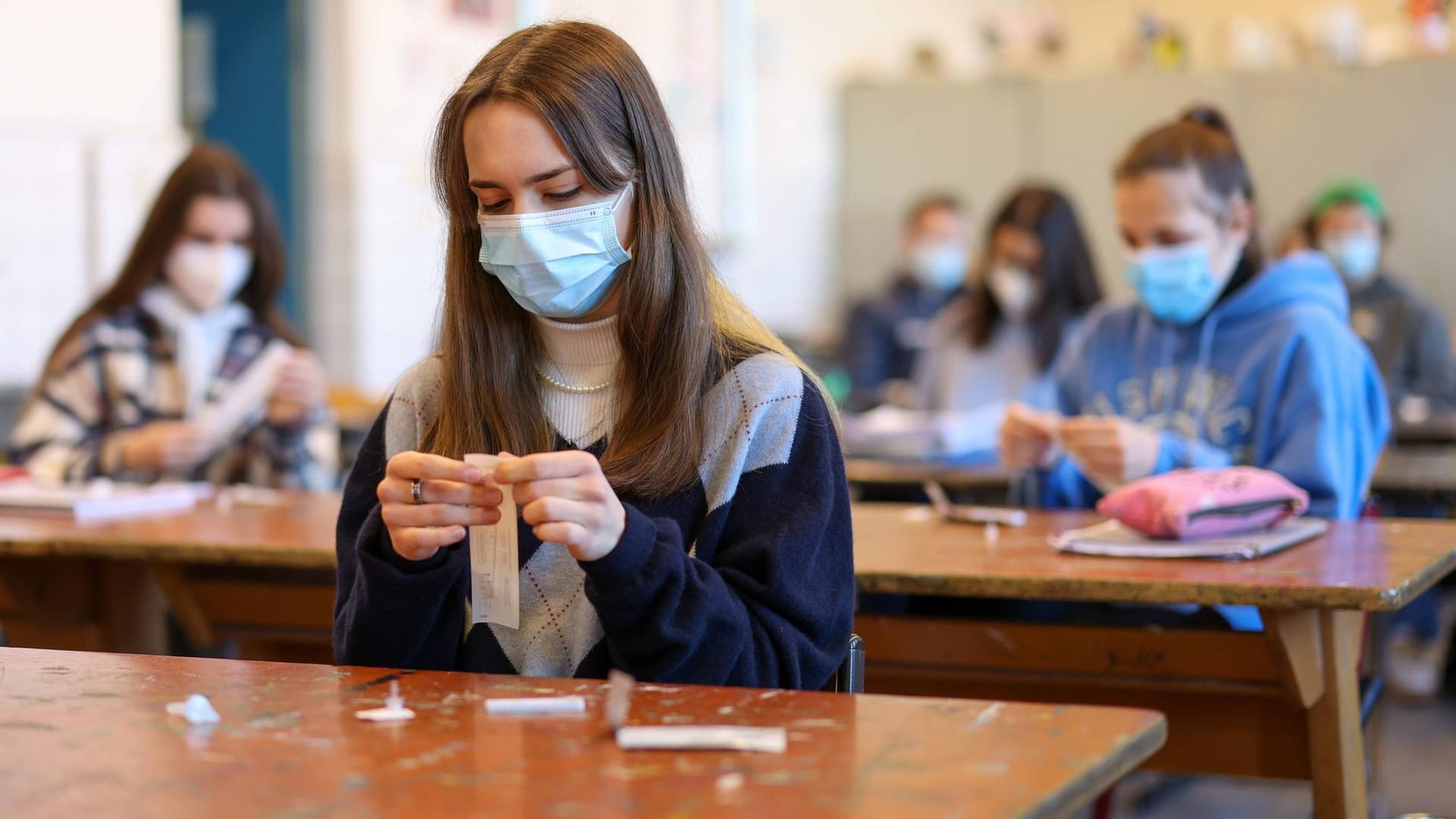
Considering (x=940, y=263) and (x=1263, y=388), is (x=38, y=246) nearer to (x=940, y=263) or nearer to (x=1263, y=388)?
(x=1263, y=388)

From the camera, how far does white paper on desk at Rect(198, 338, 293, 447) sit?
318 cm

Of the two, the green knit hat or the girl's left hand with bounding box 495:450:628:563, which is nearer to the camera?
the girl's left hand with bounding box 495:450:628:563

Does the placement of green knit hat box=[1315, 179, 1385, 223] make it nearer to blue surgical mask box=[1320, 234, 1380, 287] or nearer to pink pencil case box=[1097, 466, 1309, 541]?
blue surgical mask box=[1320, 234, 1380, 287]

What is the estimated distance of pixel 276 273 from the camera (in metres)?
3.42

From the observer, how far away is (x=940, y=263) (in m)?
7.34

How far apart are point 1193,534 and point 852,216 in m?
6.38

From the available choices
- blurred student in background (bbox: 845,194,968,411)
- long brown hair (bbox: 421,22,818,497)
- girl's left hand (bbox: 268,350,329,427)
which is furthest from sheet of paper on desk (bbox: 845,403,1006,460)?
blurred student in background (bbox: 845,194,968,411)

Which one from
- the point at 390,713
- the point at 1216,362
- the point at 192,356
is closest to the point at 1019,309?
the point at 1216,362

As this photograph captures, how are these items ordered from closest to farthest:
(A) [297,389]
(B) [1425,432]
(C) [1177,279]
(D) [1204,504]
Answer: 1. (D) [1204,504]
2. (C) [1177,279]
3. (A) [297,389]
4. (B) [1425,432]

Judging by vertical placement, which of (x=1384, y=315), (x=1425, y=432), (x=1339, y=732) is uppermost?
(x=1384, y=315)

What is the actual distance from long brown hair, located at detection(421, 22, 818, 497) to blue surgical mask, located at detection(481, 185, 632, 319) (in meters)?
0.03

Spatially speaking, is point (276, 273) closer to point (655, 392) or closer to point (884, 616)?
point (884, 616)

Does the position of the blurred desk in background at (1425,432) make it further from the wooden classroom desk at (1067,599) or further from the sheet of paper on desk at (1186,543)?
the sheet of paper on desk at (1186,543)

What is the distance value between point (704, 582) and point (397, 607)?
276 mm
